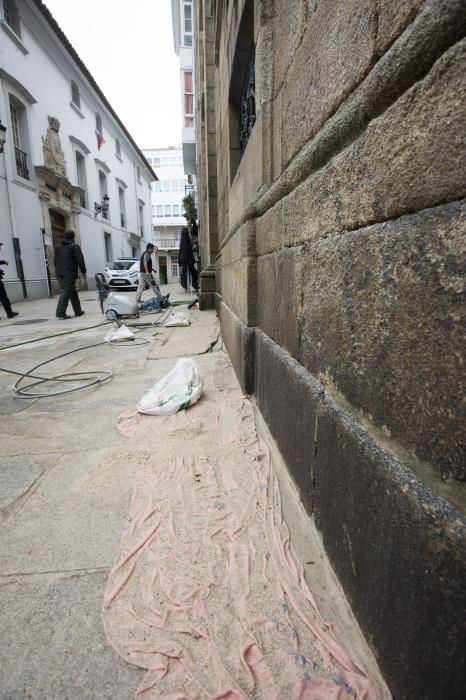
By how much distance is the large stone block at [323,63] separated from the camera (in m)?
0.97

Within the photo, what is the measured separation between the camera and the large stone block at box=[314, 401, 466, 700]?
Answer: 2.12 feet

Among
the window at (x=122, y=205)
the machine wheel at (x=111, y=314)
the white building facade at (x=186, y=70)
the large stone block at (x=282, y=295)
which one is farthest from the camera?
the window at (x=122, y=205)

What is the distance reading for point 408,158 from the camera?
2.52 ft

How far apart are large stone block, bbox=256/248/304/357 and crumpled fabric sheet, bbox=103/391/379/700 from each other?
0.72 metres

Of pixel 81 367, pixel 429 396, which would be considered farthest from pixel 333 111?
pixel 81 367

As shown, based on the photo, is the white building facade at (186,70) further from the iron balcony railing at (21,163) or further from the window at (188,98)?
the iron balcony railing at (21,163)

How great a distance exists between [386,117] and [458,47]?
226 millimetres

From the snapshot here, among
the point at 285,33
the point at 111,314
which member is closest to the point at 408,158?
the point at 285,33

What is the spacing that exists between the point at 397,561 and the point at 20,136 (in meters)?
18.0

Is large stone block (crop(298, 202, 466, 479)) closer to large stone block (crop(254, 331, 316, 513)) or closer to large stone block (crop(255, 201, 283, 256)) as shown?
large stone block (crop(254, 331, 316, 513))

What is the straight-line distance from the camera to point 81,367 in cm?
407

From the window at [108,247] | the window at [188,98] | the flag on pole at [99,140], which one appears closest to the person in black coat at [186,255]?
the window at [108,247]

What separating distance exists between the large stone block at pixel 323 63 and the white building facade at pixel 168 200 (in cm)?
4702

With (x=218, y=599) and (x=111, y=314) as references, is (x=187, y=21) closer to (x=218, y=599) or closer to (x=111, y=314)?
(x=111, y=314)
